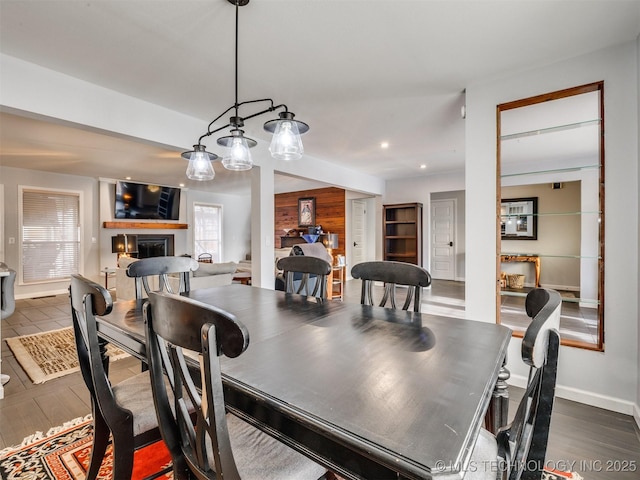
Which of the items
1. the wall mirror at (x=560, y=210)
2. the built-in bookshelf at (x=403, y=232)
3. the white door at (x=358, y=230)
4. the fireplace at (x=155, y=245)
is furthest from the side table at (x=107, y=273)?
the wall mirror at (x=560, y=210)

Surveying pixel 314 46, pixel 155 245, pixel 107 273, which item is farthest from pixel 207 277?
pixel 155 245

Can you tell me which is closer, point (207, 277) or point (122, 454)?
point (122, 454)

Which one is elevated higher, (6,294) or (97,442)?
(6,294)

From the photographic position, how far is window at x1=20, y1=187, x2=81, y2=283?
6.04m

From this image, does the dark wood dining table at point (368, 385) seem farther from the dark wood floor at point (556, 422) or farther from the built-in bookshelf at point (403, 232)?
the built-in bookshelf at point (403, 232)

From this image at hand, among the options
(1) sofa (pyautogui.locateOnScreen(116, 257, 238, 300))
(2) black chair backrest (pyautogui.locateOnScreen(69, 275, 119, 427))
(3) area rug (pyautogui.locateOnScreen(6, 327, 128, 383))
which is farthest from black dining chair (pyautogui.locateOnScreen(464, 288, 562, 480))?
(1) sofa (pyautogui.locateOnScreen(116, 257, 238, 300))

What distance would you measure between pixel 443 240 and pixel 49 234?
8813mm

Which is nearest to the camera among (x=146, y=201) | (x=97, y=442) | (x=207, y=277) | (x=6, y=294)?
(x=97, y=442)

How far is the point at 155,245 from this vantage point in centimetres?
780

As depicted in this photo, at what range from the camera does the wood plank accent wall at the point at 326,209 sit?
24.8ft

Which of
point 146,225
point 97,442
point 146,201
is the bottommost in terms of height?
point 97,442

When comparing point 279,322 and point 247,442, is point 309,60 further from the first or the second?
point 247,442

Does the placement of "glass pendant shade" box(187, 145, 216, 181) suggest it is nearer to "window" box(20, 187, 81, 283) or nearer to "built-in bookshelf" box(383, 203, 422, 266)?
"built-in bookshelf" box(383, 203, 422, 266)

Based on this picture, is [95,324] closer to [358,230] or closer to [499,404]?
[499,404]
